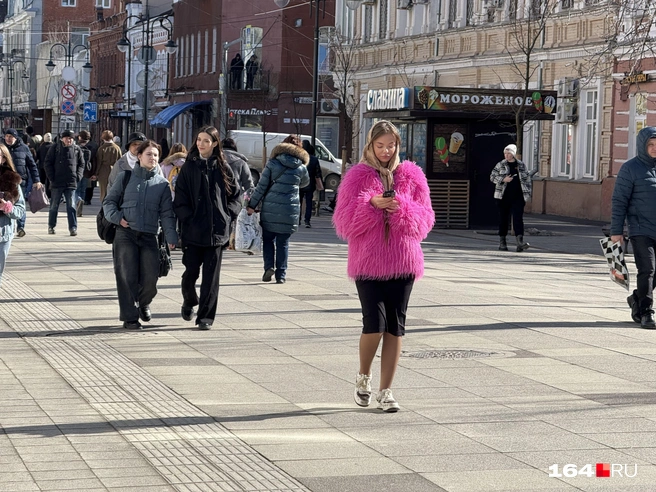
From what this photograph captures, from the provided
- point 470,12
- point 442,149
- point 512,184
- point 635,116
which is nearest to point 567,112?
point 635,116

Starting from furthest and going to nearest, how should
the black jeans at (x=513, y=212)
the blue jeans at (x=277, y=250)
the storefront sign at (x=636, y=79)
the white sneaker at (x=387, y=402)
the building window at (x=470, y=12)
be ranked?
the building window at (x=470, y=12)
the storefront sign at (x=636, y=79)
the black jeans at (x=513, y=212)
the blue jeans at (x=277, y=250)
the white sneaker at (x=387, y=402)

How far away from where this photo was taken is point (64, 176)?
2372 centimetres

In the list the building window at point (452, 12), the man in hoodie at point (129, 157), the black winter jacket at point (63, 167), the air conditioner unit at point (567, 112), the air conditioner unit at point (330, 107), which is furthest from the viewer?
the air conditioner unit at point (330, 107)

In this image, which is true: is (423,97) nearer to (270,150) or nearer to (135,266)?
(135,266)

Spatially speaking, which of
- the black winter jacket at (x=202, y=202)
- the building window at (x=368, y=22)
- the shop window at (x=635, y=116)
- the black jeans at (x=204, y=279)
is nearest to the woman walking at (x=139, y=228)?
the black winter jacket at (x=202, y=202)

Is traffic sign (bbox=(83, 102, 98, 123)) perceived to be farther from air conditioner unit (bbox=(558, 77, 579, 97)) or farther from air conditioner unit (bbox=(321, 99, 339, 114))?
air conditioner unit (bbox=(558, 77, 579, 97))

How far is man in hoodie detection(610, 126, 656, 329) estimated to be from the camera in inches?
501

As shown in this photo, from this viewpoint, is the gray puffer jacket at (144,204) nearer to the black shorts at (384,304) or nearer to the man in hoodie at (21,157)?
the black shorts at (384,304)

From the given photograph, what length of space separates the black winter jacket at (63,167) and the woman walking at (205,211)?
11816 mm

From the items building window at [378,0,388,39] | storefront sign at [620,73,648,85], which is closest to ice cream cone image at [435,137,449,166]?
storefront sign at [620,73,648,85]

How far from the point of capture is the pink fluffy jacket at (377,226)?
8352 mm

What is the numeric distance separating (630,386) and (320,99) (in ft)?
164

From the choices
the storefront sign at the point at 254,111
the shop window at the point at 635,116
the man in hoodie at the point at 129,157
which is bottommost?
the man in hoodie at the point at 129,157

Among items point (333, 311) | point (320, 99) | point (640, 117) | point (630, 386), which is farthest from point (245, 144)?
point (630, 386)
